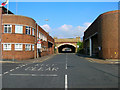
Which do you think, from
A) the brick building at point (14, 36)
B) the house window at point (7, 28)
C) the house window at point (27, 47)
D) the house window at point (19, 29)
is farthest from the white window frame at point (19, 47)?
the house window at point (7, 28)

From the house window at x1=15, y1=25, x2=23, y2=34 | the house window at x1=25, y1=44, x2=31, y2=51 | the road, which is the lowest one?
the road

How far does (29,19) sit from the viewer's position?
2647 cm

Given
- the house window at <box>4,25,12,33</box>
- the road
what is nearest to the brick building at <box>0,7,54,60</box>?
the house window at <box>4,25,12,33</box>

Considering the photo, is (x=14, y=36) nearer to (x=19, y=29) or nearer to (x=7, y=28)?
(x=19, y=29)

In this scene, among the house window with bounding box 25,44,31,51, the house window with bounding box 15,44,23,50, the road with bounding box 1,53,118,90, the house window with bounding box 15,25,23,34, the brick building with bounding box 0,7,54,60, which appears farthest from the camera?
the house window with bounding box 25,44,31,51

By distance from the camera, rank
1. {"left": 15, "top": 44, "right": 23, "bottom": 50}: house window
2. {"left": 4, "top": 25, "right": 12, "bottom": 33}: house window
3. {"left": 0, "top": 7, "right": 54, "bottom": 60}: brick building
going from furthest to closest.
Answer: {"left": 15, "top": 44, "right": 23, "bottom": 50}: house window < {"left": 4, "top": 25, "right": 12, "bottom": 33}: house window < {"left": 0, "top": 7, "right": 54, "bottom": 60}: brick building

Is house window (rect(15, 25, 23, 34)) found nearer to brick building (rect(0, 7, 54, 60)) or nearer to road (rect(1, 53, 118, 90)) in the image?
brick building (rect(0, 7, 54, 60))

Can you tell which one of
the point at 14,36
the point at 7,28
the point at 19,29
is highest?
the point at 7,28

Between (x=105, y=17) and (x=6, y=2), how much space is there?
18787mm

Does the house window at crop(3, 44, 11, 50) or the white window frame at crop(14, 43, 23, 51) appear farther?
the white window frame at crop(14, 43, 23, 51)

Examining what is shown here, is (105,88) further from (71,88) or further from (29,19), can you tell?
(29,19)

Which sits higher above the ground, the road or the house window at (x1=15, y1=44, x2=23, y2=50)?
the house window at (x1=15, y1=44, x2=23, y2=50)

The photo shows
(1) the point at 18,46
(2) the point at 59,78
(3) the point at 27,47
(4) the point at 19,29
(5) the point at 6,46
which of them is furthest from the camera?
(3) the point at 27,47

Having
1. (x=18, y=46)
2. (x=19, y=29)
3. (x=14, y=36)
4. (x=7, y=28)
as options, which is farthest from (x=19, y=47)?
(x=7, y=28)
